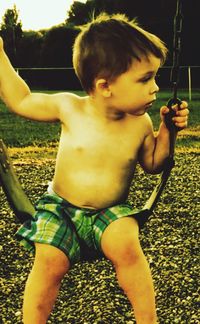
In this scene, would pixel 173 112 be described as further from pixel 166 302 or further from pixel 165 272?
pixel 165 272

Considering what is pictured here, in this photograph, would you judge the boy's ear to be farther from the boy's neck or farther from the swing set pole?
the swing set pole

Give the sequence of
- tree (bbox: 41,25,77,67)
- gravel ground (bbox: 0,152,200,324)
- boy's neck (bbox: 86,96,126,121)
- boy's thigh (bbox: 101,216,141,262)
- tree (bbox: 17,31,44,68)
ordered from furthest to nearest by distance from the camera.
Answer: tree (bbox: 17,31,44,68), tree (bbox: 41,25,77,67), gravel ground (bbox: 0,152,200,324), boy's neck (bbox: 86,96,126,121), boy's thigh (bbox: 101,216,141,262)

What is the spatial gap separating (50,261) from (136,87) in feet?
1.80

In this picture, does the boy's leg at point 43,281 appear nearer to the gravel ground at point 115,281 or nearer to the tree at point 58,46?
the gravel ground at point 115,281

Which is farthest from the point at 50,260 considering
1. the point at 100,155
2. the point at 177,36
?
the point at 177,36

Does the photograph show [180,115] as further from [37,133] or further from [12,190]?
[37,133]

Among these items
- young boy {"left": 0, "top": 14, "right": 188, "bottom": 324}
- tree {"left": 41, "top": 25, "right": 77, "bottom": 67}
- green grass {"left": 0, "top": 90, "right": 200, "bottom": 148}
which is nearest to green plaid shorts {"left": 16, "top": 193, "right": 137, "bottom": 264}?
young boy {"left": 0, "top": 14, "right": 188, "bottom": 324}

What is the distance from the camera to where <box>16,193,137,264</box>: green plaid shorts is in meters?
1.58

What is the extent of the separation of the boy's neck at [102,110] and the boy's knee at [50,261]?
0.42m

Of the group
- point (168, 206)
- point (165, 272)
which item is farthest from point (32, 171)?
point (165, 272)

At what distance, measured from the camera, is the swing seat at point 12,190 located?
155 cm

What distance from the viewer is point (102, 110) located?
1.67 metres

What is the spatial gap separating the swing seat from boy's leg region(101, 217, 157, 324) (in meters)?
0.24

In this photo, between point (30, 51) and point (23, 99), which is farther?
point (30, 51)
